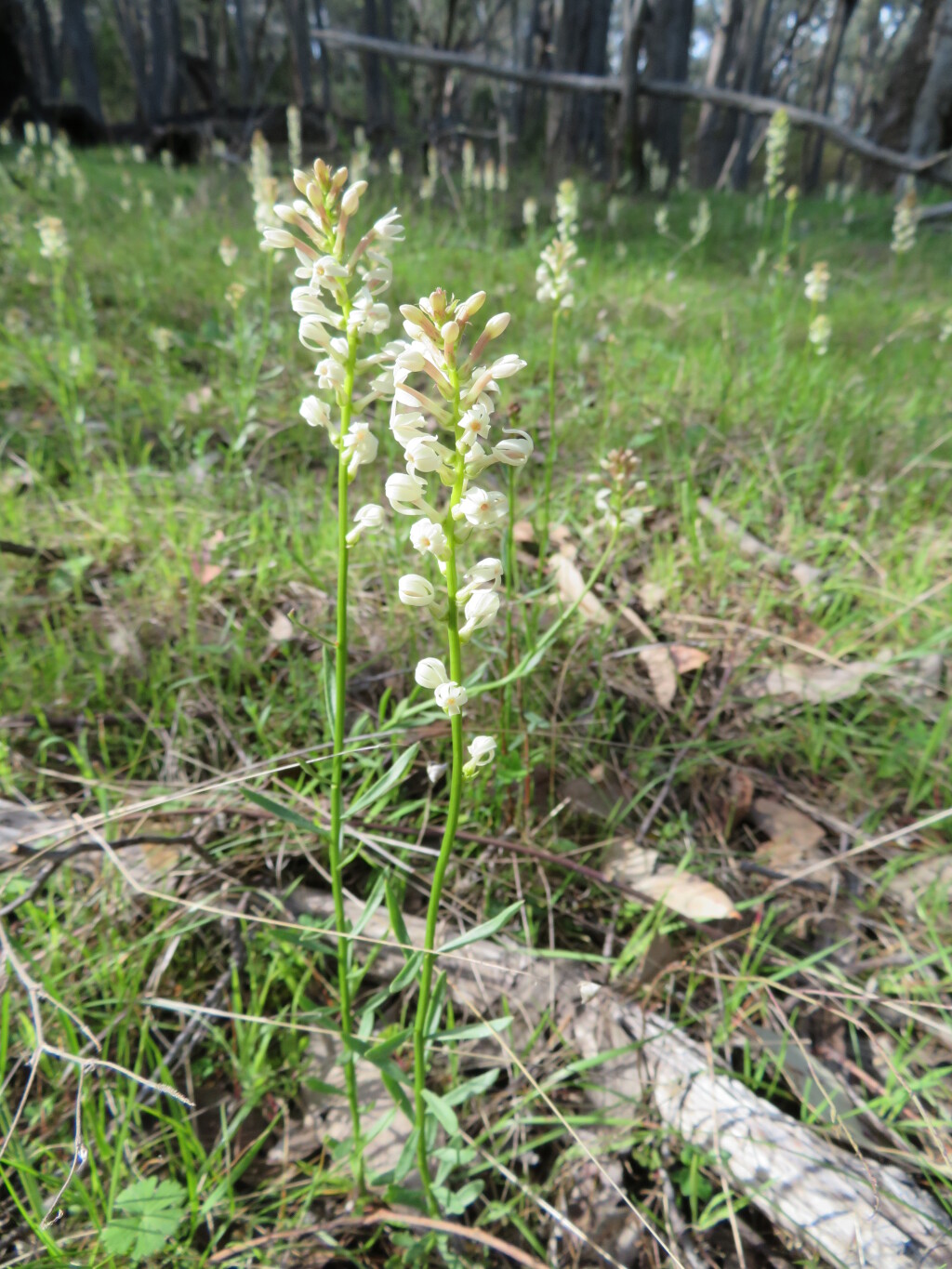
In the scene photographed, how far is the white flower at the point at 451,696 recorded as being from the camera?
103 centimetres

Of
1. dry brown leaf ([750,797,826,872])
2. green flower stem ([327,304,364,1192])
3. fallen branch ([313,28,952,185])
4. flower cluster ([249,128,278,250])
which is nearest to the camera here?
green flower stem ([327,304,364,1192])

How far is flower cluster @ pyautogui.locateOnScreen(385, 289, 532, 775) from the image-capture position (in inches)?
40.1

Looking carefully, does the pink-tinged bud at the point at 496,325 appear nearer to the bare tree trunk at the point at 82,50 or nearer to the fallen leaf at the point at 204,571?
the fallen leaf at the point at 204,571

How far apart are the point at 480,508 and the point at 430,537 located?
10 centimetres

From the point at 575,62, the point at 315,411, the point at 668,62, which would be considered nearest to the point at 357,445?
the point at 315,411

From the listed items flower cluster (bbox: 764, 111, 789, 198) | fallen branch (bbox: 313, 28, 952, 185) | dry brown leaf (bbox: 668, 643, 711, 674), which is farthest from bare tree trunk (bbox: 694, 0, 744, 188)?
dry brown leaf (bbox: 668, 643, 711, 674)

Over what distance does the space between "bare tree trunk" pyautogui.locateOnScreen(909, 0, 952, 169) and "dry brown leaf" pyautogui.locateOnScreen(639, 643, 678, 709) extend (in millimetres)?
14101

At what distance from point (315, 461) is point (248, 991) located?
2.45 meters

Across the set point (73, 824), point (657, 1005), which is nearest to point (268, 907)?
point (73, 824)

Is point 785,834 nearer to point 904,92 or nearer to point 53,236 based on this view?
point 53,236

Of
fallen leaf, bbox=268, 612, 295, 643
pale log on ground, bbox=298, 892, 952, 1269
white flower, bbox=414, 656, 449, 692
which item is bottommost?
pale log on ground, bbox=298, 892, 952, 1269

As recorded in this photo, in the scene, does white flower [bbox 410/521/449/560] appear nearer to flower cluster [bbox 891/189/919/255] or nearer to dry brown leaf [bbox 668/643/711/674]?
dry brown leaf [bbox 668/643/711/674]

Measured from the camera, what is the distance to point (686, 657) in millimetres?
2375

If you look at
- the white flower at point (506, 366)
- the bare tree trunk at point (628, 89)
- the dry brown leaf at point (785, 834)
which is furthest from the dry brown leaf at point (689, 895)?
the bare tree trunk at point (628, 89)
